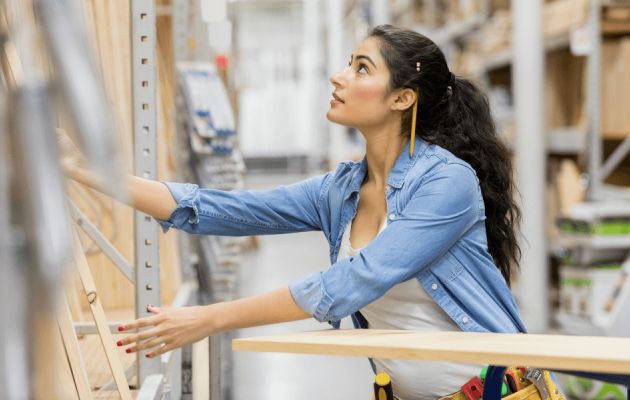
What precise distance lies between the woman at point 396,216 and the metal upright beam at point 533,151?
238cm

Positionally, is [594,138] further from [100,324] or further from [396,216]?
[100,324]

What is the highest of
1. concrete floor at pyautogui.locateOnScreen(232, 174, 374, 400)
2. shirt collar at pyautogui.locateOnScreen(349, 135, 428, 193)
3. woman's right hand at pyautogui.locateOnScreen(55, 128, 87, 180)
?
woman's right hand at pyautogui.locateOnScreen(55, 128, 87, 180)

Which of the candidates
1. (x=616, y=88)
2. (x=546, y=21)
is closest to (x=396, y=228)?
(x=616, y=88)

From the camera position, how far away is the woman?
119 cm

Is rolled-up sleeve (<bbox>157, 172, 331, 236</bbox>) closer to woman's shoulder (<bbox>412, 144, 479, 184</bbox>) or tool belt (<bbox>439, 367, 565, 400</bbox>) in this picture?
woman's shoulder (<bbox>412, 144, 479, 184</bbox>)

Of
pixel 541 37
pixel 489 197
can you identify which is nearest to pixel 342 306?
pixel 489 197

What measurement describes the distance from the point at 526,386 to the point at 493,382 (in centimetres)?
23

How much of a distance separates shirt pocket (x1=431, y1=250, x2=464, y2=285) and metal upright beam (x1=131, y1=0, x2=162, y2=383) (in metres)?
0.70

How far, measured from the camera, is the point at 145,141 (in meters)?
1.52

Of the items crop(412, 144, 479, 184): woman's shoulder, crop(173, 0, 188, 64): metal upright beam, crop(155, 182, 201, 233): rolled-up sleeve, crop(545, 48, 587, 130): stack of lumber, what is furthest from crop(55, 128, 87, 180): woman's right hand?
crop(545, 48, 587, 130): stack of lumber

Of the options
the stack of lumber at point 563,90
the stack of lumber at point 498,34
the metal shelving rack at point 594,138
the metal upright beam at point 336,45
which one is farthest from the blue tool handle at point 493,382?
the metal upright beam at point 336,45

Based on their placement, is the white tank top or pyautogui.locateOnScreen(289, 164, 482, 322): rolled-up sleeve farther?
the white tank top

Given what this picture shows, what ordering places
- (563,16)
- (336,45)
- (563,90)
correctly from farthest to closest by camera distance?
1. (336,45)
2. (563,90)
3. (563,16)

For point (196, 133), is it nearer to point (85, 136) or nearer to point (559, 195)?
point (559, 195)
